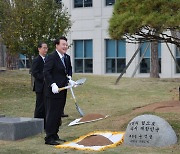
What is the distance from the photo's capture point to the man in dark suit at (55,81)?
827cm

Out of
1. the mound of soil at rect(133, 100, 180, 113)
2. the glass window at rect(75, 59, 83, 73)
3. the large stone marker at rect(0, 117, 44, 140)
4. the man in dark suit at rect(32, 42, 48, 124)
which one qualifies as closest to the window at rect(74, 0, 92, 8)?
the glass window at rect(75, 59, 83, 73)

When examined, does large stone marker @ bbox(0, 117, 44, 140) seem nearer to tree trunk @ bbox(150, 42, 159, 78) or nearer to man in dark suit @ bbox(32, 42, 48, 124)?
man in dark suit @ bbox(32, 42, 48, 124)

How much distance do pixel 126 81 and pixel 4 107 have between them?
9.59 metres

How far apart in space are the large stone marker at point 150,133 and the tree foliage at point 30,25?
9862 mm

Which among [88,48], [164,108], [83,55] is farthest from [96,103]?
[88,48]

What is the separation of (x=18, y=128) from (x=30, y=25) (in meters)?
9.14

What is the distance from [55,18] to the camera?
60.5 ft

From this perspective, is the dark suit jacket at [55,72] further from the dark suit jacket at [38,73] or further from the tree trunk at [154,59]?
the tree trunk at [154,59]

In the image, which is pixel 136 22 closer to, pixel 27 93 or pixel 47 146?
pixel 47 146

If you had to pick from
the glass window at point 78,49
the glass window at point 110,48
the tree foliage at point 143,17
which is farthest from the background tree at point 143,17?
the glass window at point 78,49

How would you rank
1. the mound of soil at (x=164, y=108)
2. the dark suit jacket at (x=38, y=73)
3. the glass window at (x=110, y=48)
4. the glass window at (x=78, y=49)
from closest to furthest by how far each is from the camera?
the dark suit jacket at (x=38, y=73) → the mound of soil at (x=164, y=108) → the glass window at (x=110, y=48) → the glass window at (x=78, y=49)

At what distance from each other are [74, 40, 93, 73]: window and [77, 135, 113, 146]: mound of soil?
84.3 ft

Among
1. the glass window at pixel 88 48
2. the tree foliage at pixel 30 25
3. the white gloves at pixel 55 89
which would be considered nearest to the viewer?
the white gloves at pixel 55 89

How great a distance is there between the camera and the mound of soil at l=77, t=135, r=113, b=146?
829 cm
